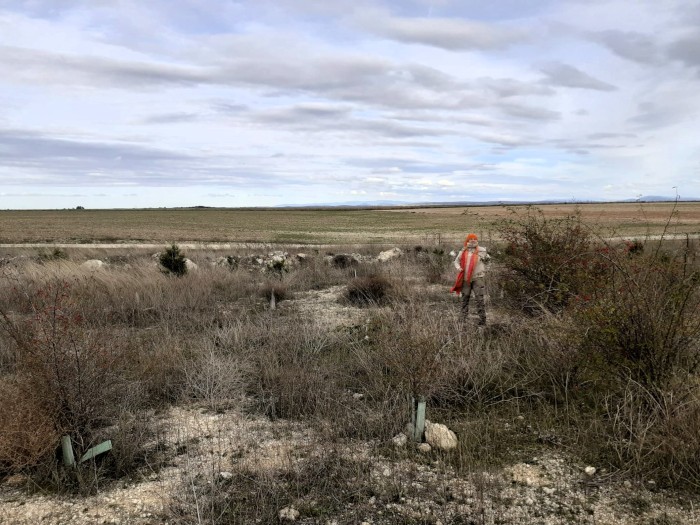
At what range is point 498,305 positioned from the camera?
1012cm

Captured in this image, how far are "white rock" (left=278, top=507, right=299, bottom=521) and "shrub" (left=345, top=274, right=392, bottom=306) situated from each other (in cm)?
790

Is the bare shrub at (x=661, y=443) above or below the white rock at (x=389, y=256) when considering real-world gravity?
below

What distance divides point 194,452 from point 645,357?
4250 mm

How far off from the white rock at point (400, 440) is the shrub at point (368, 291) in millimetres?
6846

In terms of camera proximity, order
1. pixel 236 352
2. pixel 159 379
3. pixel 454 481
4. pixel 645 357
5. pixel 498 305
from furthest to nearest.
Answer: pixel 498 305 < pixel 236 352 < pixel 159 379 < pixel 645 357 < pixel 454 481

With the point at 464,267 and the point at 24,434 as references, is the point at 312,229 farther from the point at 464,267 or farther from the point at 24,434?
the point at 24,434

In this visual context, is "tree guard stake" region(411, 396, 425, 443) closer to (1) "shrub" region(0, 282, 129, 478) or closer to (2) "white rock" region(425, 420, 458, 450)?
(2) "white rock" region(425, 420, 458, 450)

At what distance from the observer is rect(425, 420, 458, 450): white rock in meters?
4.43

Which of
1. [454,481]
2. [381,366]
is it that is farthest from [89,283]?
[454,481]

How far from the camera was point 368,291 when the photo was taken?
1186cm

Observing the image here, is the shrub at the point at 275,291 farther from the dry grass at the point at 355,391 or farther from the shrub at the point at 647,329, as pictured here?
the shrub at the point at 647,329

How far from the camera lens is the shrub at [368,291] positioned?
1157 centimetres

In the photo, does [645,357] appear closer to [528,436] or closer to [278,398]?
[528,436]

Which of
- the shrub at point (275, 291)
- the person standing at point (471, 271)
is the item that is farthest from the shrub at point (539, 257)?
the shrub at point (275, 291)
